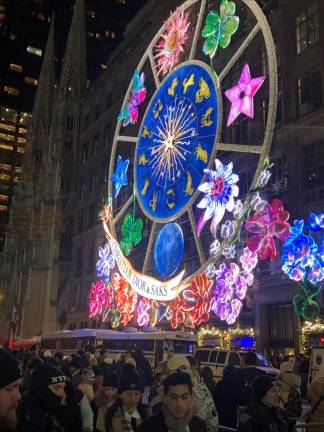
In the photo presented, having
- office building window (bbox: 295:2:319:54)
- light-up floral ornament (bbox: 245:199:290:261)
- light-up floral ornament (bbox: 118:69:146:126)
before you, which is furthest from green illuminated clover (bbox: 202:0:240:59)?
light-up floral ornament (bbox: 245:199:290:261)

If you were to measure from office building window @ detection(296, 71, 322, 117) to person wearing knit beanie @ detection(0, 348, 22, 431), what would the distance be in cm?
3250

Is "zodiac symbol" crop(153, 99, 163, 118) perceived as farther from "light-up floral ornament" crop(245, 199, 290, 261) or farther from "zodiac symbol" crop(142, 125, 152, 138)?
"light-up floral ornament" crop(245, 199, 290, 261)

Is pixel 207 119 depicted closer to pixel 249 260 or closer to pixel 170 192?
pixel 170 192

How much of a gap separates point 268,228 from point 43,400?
25.0 meters

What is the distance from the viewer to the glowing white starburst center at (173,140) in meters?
33.2

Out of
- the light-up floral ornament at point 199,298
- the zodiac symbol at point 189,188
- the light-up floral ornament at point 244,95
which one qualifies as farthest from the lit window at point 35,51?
the light-up floral ornament at point 199,298

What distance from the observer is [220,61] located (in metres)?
43.8

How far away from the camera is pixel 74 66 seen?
8025 centimetres

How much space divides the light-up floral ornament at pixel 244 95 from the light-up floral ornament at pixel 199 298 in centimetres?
942

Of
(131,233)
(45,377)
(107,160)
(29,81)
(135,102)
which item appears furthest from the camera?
(29,81)

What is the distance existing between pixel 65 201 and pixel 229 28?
47.9 metres

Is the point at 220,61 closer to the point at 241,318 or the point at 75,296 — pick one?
the point at 241,318

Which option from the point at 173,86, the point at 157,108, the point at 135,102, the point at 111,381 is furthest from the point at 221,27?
the point at 111,381

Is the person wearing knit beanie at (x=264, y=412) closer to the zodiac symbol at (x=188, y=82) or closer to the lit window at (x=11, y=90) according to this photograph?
the zodiac symbol at (x=188, y=82)
